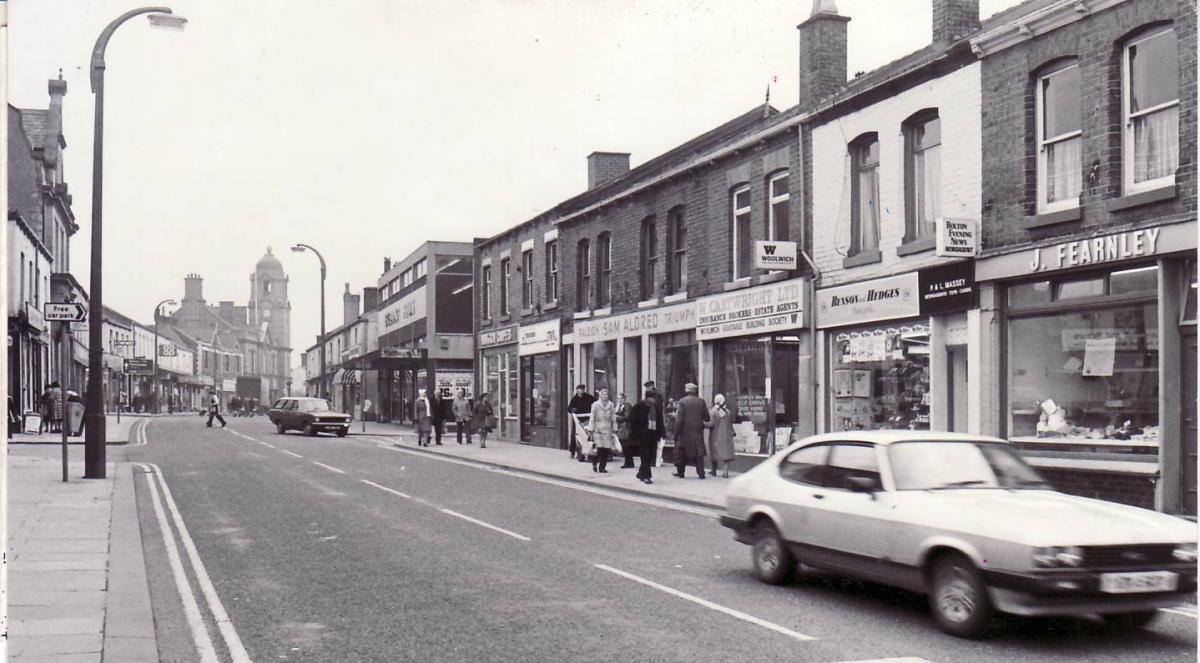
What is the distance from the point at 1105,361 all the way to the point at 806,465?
668 centimetres

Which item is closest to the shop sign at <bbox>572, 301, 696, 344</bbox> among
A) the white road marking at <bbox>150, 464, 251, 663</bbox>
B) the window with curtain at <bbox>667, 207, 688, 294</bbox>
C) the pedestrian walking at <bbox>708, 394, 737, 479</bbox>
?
the window with curtain at <bbox>667, 207, 688, 294</bbox>

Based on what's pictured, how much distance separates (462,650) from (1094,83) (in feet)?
37.1

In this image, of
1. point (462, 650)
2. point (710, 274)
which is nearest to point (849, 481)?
point (462, 650)

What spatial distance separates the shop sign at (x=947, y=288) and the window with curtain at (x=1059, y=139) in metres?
1.52

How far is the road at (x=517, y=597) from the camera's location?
7.23 meters

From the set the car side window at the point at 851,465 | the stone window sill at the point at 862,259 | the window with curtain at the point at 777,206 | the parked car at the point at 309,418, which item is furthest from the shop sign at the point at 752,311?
the parked car at the point at 309,418

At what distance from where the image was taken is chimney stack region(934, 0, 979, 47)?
17953 mm

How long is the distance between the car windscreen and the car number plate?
138cm

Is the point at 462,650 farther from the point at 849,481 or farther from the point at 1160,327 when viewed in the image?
the point at 1160,327

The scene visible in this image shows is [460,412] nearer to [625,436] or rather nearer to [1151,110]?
[625,436]

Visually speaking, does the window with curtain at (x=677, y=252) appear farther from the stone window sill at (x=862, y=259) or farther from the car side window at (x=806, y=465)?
the car side window at (x=806, y=465)

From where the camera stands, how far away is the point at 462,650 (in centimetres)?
718

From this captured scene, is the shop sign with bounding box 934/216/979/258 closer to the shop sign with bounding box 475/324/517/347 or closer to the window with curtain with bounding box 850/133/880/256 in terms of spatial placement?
the window with curtain with bounding box 850/133/880/256

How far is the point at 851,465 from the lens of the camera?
9023 mm
